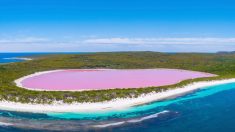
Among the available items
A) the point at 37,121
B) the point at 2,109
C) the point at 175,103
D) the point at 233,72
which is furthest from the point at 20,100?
the point at 233,72

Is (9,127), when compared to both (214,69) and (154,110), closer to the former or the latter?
(154,110)

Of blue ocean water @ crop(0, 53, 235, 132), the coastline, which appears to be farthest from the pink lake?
blue ocean water @ crop(0, 53, 235, 132)

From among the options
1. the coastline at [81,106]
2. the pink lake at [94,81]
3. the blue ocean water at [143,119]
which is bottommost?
the blue ocean water at [143,119]

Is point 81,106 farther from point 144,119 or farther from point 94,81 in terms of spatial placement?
point 94,81

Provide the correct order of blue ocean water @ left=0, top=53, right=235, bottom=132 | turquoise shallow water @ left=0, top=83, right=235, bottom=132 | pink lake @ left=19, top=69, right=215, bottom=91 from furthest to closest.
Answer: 1. pink lake @ left=19, top=69, right=215, bottom=91
2. turquoise shallow water @ left=0, top=83, right=235, bottom=132
3. blue ocean water @ left=0, top=53, right=235, bottom=132

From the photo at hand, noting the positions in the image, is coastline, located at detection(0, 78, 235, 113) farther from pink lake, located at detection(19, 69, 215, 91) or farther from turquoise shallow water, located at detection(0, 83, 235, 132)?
pink lake, located at detection(19, 69, 215, 91)

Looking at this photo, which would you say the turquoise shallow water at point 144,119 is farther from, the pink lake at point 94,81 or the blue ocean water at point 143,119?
the pink lake at point 94,81

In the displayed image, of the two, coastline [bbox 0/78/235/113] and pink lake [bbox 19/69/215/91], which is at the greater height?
pink lake [bbox 19/69/215/91]

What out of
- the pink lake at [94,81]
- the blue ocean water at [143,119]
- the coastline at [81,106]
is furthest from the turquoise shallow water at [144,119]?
the pink lake at [94,81]
